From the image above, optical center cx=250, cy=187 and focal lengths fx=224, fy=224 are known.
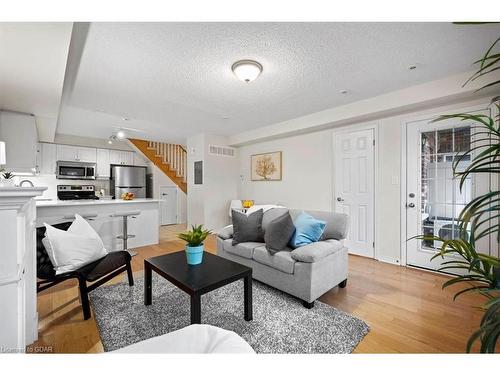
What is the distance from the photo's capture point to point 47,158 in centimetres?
509

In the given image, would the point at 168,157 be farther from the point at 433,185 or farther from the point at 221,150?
the point at 433,185

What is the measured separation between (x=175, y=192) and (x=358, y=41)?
6.08 m

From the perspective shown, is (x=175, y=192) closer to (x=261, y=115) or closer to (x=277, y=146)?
(x=277, y=146)

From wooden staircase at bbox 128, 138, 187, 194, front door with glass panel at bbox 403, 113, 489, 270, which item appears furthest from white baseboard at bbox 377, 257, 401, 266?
wooden staircase at bbox 128, 138, 187, 194

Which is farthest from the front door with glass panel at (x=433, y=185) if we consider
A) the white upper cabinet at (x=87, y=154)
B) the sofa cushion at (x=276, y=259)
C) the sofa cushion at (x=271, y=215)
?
the white upper cabinet at (x=87, y=154)

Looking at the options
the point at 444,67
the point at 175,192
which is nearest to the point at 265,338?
the point at 444,67

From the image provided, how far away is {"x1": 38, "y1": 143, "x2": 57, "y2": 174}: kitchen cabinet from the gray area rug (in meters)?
4.42

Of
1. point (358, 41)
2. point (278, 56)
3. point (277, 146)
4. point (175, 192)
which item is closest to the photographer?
point (358, 41)

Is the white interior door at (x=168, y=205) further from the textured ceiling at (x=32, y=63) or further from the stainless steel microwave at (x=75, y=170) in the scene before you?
the textured ceiling at (x=32, y=63)

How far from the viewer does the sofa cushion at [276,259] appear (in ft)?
6.78

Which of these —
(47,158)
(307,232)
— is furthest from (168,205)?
(307,232)

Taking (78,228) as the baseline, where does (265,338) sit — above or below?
below
